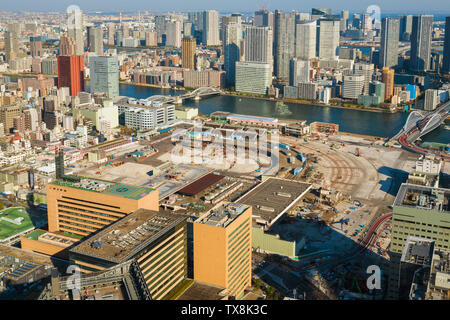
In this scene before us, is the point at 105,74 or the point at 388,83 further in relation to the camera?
the point at 388,83

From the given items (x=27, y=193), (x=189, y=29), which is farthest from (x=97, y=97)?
(x=189, y=29)

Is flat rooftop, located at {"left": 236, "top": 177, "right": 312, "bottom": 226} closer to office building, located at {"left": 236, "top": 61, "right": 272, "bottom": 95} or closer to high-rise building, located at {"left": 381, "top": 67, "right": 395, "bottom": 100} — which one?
high-rise building, located at {"left": 381, "top": 67, "right": 395, "bottom": 100}

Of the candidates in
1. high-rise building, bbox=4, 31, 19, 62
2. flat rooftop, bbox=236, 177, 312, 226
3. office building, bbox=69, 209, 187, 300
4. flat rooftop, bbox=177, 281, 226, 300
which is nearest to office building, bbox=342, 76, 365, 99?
flat rooftop, bbox=236, 177, 312, 226

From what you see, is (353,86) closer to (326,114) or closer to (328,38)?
(326,114)

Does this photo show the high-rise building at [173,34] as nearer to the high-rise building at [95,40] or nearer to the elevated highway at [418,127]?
the high-rise building at [95,40]

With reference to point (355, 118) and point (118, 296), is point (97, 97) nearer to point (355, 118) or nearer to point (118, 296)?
point (355, 118)

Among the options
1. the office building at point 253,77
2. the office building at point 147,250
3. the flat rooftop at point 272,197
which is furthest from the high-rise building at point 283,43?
the office building at point 147,250

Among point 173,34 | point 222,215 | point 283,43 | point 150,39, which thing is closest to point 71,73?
point 283,43

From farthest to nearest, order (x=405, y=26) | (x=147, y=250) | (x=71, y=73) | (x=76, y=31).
Result: (x=405, y=26) → (x=76, y=31) → (x=71, y=73) → (x=147, y=250)
